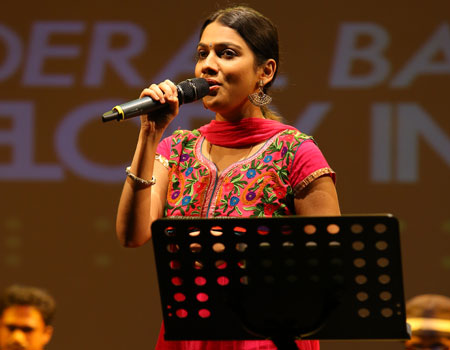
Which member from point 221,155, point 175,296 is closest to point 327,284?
point 175,296

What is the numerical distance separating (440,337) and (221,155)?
3.01ft

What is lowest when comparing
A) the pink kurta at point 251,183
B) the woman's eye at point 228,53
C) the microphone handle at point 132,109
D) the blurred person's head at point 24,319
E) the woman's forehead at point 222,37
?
the blurred person's head at point 24,319

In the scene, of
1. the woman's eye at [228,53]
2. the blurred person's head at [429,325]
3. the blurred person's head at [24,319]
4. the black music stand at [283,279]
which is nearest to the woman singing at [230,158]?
the woman's eye at [228,53]

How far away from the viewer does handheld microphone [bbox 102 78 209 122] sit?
5.78ft

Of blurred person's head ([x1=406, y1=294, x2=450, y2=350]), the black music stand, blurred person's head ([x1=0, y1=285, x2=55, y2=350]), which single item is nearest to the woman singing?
the black music stand

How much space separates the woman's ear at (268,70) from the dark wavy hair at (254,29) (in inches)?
0.5

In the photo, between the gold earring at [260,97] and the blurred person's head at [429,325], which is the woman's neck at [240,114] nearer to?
the gold earring at [260,97]

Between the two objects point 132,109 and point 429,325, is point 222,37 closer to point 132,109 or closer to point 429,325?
point 132,109

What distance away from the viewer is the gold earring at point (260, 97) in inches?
85.9

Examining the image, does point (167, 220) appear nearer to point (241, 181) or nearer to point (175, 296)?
point (175, 296)

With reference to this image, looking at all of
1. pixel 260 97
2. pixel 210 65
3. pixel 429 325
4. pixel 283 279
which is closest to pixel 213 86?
pixel 210 65

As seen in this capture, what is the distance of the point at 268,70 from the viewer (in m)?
2.23

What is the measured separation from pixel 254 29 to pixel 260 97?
0.66ft

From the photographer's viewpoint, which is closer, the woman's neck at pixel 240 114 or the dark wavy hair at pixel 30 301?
the woman's neck at pixel 240 114
